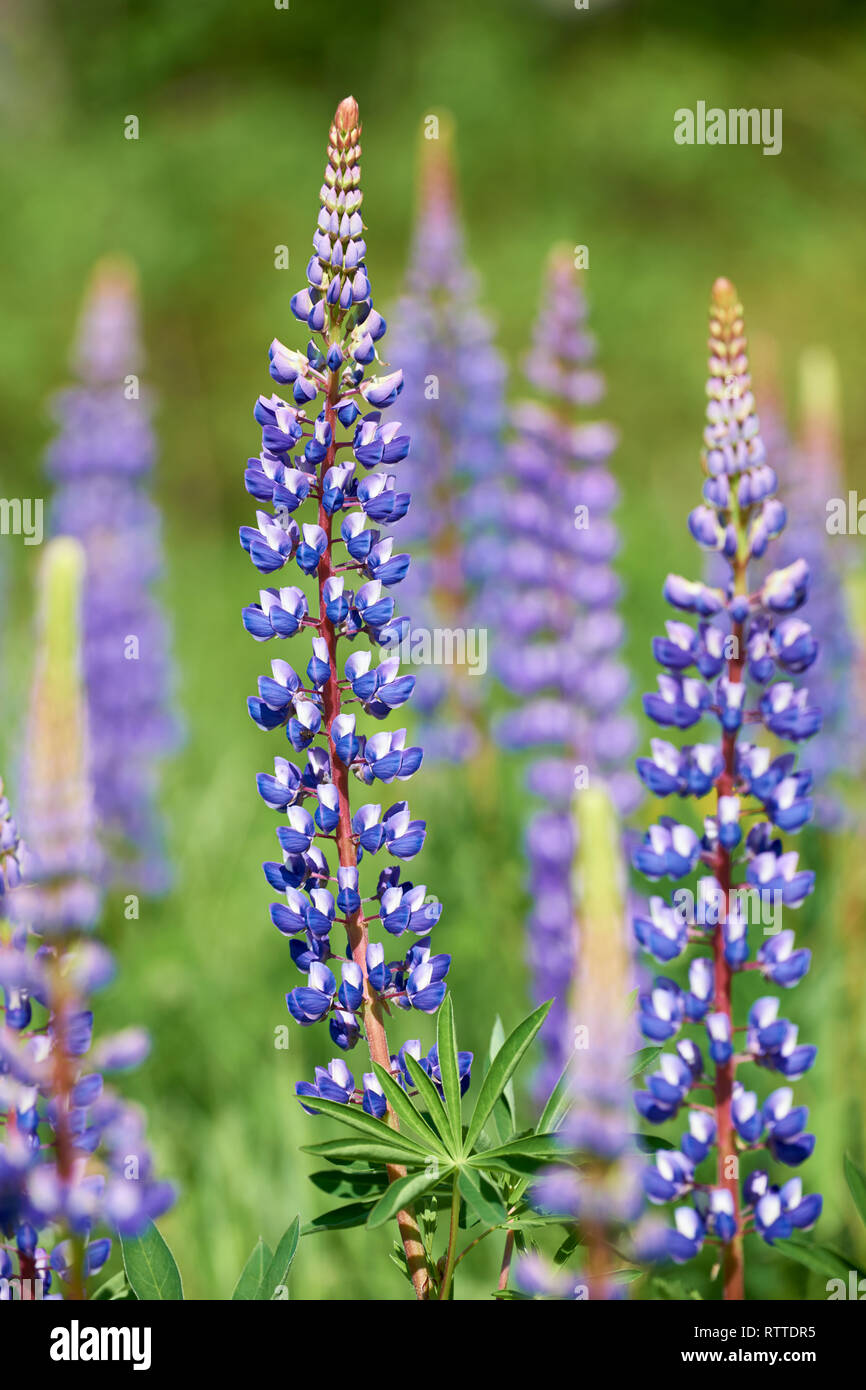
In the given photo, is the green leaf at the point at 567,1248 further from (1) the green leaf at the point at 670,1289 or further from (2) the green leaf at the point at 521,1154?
(1) the green leaf at the point at 670,1289

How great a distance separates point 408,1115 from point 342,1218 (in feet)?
0.50

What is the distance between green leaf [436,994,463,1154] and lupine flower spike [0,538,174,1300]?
333 mm

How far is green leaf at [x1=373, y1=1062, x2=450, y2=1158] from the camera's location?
1.51 m

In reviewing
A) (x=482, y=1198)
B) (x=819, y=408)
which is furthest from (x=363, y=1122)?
(x=819, y=408)

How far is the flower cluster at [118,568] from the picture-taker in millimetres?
4441

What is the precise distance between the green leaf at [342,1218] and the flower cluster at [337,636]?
0.12 m

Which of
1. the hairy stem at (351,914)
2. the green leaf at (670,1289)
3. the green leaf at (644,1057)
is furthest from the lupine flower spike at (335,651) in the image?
the green leaf at (670,1289)

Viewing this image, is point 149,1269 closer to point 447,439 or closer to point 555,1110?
point 555,1110

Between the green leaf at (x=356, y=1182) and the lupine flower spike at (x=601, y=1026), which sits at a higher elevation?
the lupine flower spike at (x=601, y=1026)

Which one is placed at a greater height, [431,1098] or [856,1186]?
[431,1098]

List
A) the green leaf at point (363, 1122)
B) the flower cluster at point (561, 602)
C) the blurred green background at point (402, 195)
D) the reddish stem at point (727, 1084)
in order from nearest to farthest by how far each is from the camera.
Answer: the green leaf at point (363, 1122) → the reddish stem at point (727, 1084) → the flower cluster at point (561, 602) → the blurred green background at point (402, 195)

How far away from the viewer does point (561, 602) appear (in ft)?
11.1
